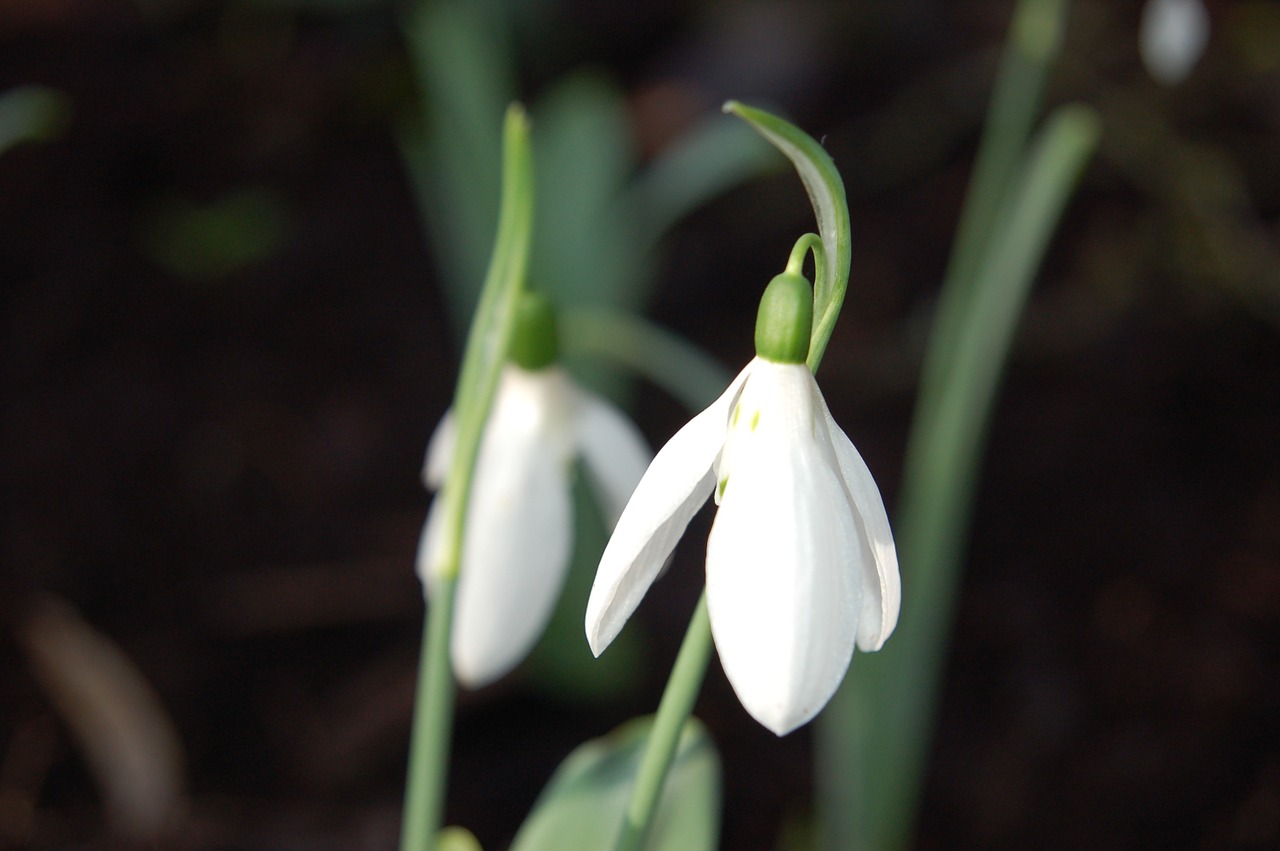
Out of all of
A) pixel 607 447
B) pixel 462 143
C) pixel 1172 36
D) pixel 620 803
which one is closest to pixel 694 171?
pixel 462 143

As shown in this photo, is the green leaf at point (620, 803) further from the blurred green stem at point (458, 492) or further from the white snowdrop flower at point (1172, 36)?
the white snowdrop flower at point (1172, 36)

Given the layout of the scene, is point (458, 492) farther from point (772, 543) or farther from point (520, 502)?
point (772, 543)

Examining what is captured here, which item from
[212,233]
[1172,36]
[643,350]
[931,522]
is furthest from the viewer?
[212,233]

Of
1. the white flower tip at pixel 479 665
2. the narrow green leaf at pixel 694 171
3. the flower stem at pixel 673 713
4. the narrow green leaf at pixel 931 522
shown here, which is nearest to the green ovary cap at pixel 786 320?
the flower stem at pixel 673 713

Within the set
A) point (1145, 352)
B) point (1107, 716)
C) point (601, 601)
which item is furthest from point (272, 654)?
point (1145, 352)

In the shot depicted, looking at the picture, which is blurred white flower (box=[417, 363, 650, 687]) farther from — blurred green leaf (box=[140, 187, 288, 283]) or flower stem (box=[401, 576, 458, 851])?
blurred green leaf (box=[140, 187, 288, 283])

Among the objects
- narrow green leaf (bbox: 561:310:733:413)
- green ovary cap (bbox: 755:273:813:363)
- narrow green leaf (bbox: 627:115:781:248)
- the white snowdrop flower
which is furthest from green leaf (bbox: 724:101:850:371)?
narrow green leaf (bbox: 627:115:781:248)

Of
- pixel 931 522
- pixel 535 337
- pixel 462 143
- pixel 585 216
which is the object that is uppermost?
pixel 462 143
